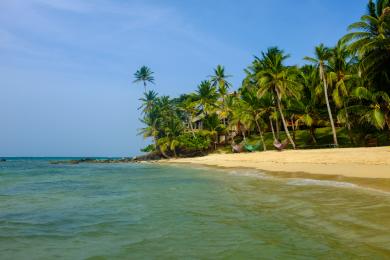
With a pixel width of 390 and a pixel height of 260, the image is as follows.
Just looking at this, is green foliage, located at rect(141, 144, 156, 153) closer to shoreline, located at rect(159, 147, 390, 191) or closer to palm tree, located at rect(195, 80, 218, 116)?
palm tree, located at rect(195, 80, 218, 116)

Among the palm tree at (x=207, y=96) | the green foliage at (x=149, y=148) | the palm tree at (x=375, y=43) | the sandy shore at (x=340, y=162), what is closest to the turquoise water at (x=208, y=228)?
the sandy shore at (x=340, y=162)

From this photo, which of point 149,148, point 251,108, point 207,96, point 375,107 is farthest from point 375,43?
point 149,148

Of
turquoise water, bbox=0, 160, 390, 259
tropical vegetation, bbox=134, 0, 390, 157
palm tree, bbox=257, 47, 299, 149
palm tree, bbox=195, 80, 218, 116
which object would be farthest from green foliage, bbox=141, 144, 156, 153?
turquoise water, bbox=0, 160, 390, 259

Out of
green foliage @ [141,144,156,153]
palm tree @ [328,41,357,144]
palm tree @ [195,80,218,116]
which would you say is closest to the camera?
palm tree @ [328,41,357,144]

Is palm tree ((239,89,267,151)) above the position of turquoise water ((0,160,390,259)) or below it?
above

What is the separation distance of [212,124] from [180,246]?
151ft

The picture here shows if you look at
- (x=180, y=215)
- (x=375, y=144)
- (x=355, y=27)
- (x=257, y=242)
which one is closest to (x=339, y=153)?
(x=355, y=27)

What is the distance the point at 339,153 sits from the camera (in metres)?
23.3

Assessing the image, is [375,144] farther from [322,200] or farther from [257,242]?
[257,242]

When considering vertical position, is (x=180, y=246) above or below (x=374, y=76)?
below

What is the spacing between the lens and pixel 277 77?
3638 centimetres

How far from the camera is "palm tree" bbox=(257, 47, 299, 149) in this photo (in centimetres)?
3634

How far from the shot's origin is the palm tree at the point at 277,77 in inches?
1431

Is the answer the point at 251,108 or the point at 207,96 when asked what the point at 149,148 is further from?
the point at 251,108
